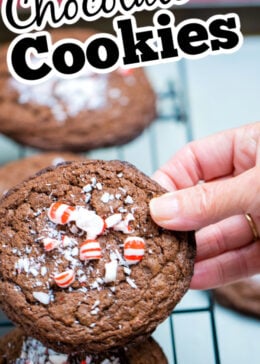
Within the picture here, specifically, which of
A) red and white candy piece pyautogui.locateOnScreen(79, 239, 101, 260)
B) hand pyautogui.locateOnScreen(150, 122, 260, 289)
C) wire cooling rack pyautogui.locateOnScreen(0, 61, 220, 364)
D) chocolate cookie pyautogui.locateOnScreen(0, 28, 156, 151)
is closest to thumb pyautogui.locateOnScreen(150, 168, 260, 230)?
red and white candy piece pyautogui.locateOnScreen(79, 239, 101, 260)

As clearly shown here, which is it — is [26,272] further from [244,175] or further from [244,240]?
[244,240]

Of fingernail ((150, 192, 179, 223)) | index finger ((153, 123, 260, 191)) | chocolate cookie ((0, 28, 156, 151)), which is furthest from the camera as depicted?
chocolate cookie ((0, 28, 156, 151))

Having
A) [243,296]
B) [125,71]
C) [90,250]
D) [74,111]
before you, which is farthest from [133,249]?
[125,71]

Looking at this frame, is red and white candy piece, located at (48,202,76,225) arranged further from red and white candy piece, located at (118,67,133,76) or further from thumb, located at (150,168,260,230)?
red and white candy piece, located at (118,67,133,76)

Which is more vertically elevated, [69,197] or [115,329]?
[69,197]

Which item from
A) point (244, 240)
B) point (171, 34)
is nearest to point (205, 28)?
point (171, 34)

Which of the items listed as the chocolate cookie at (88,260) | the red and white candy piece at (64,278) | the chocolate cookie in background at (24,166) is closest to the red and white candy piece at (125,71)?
the chocolate cookie in background at (24,166)
